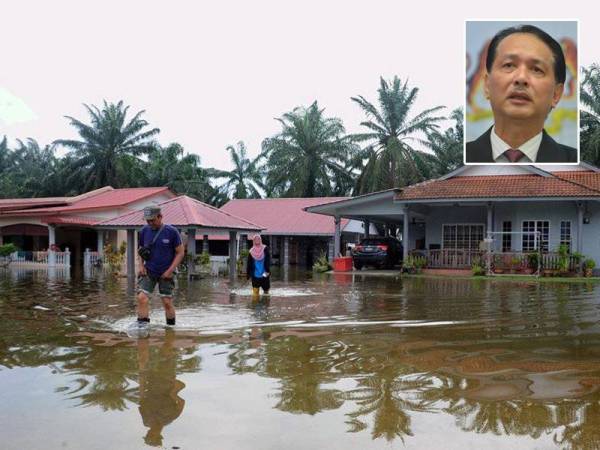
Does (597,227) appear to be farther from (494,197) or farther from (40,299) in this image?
(40,299)

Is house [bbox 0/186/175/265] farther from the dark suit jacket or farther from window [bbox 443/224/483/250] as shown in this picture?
the dark suit jacket

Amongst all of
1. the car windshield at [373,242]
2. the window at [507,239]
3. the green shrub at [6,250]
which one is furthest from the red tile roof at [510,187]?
the green shrub at [6,250]

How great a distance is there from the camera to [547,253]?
76.2 ft

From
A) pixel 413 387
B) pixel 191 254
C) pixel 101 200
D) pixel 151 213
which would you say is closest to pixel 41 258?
pixel 101 200

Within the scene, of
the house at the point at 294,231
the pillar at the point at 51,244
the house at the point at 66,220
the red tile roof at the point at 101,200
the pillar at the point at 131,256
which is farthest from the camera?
the house at the point at 294,231

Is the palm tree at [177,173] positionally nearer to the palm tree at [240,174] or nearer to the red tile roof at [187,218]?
the palm tree at [240,174]

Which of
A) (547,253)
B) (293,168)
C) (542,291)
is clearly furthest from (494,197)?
(293,168)

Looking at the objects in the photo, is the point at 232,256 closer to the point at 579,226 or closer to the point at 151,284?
the point at 579,226

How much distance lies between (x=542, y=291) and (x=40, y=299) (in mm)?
12052

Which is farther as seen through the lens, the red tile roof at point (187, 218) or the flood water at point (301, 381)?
the red tile roof at point (187, 218)

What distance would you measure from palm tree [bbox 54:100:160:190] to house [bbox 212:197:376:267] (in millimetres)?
13959

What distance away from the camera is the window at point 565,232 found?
81.8 ft

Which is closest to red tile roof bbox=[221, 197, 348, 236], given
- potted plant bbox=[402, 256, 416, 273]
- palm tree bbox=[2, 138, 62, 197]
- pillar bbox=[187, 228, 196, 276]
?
potted plant bbox=[402, 256, 416, 273]

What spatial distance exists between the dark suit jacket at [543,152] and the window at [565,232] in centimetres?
282
